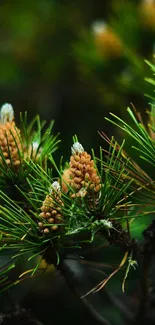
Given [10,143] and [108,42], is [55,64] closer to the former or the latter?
[108,42]

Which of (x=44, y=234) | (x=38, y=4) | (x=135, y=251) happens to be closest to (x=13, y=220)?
(x=44, y=234)

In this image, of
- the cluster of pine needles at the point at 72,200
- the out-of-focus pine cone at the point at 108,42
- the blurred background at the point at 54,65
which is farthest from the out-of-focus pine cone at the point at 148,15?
the cluster of pine needles at the point at 72,200

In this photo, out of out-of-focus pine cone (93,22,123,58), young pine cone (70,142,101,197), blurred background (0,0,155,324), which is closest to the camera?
young pine cone (70,142,101,197)

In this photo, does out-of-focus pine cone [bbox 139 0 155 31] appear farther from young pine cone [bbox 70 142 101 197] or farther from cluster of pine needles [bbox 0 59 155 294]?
young pine cone [bbox 70 142 101 197]

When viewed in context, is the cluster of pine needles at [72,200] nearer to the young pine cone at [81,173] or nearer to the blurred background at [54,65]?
the young pine cone at [81,173]

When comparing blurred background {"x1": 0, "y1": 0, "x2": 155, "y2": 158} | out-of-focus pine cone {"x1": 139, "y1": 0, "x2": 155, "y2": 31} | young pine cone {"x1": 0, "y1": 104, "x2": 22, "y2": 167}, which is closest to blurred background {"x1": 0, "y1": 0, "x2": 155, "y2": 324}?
blurred background {"x1": 0, "y1": 0, "x2": 155, "y2": 158}
